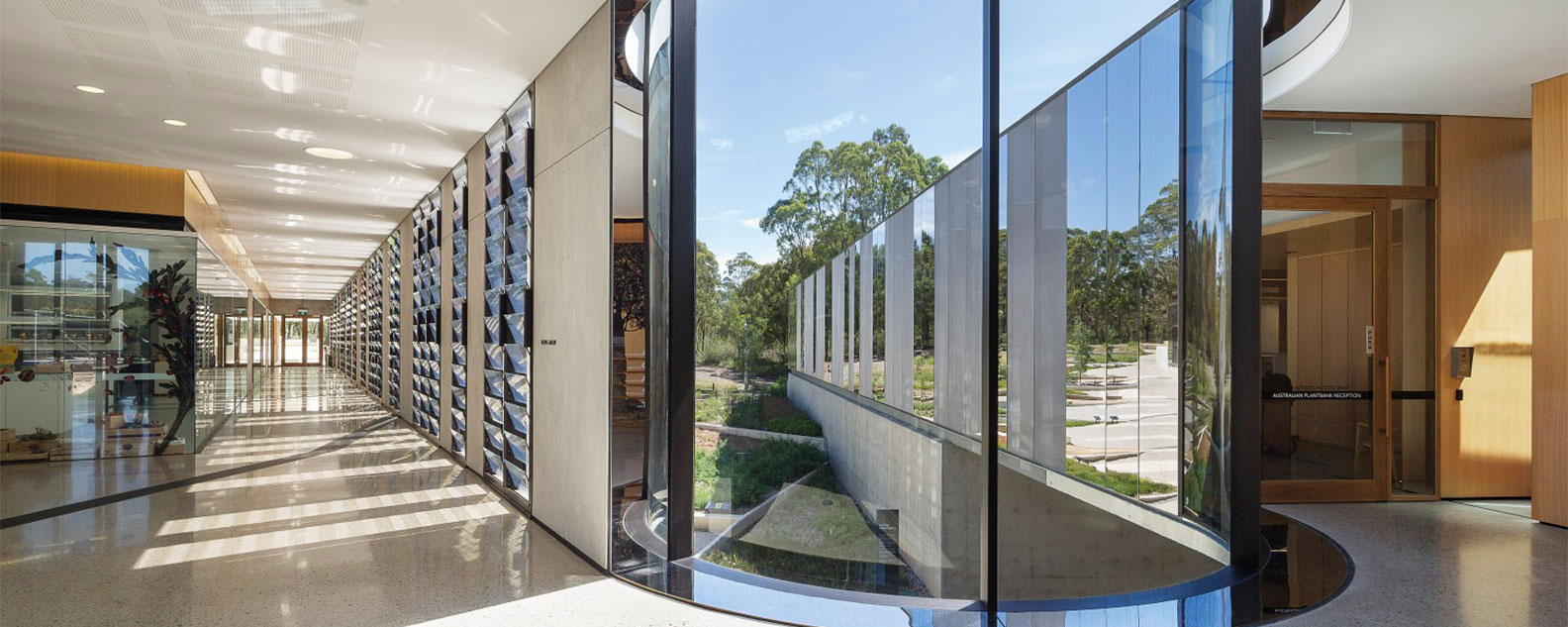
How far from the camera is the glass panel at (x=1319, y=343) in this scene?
6.09 m

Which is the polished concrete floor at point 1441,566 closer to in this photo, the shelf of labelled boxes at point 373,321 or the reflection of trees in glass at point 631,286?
the reflection of trees in glass at point 631,286

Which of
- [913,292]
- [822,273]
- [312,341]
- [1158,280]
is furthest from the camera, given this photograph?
[312,341]

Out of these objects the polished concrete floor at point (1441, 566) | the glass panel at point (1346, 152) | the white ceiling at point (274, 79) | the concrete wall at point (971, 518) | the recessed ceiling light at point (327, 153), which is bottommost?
the polished concrete floor at point (1441, 566)

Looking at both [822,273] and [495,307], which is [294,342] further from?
[822,273]

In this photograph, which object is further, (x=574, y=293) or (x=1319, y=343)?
(x=1319, y=343)


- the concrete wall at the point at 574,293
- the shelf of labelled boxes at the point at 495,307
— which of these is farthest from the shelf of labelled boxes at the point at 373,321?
the concrete wall at the point at 574,293

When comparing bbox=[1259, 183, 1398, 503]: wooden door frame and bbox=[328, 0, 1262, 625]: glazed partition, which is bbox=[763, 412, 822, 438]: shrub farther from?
bbox=[1259, 183, 1398, 503]: wooden door frame

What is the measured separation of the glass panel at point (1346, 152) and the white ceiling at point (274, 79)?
4919 millimetres

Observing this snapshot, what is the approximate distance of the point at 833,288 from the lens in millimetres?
3854

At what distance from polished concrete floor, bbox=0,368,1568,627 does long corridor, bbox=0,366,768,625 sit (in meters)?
0.01

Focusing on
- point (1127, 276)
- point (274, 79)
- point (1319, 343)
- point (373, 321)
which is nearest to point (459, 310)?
point (274, 79)

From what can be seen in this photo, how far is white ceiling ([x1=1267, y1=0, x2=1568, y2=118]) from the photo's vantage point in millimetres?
4504

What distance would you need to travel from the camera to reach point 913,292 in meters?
4.18

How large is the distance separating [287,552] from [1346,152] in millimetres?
7322
